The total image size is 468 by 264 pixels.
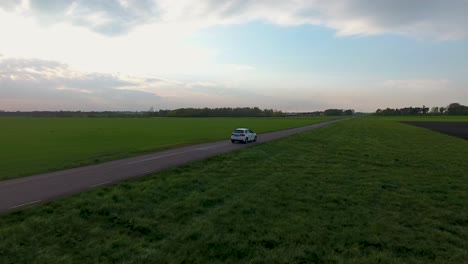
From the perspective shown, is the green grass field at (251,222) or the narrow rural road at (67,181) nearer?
the green grass field at (251,222)

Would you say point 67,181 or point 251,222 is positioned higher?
point 251,222

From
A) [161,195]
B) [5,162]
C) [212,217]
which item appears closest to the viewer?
[212,217]

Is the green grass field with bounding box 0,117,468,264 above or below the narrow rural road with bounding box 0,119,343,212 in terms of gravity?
above

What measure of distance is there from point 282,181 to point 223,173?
331 cm

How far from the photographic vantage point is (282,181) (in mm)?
12805

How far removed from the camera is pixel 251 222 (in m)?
7.90

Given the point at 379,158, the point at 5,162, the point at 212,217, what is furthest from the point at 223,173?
the point at 5,162

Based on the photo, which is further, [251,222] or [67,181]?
[67,181]

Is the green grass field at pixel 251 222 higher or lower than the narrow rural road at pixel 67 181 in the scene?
higher

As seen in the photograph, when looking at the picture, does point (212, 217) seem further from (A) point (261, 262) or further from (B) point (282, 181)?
(B) point (282, 181)

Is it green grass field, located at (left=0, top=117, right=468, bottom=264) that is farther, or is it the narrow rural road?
the narrow rural road

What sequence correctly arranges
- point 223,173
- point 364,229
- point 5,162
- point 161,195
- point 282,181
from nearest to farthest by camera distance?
point 364,229 → point 161,195 → point 282,181 → point 223,173 → point 5,162

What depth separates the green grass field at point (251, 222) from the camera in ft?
20.0

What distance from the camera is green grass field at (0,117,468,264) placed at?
608 centimetres
